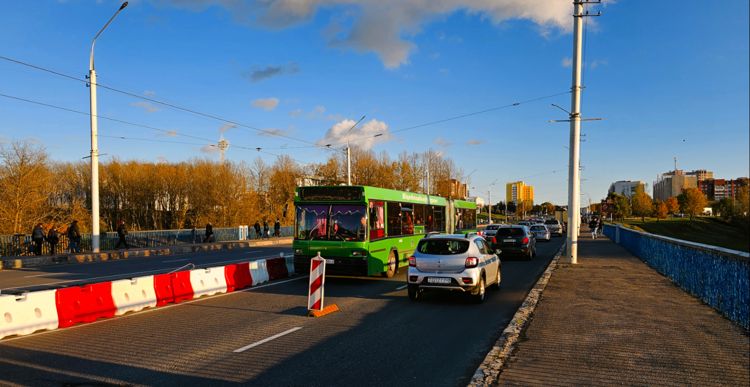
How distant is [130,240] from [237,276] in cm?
2347

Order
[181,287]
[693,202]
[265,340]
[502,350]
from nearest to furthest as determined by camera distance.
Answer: [502,350]
[265,340]
[181,287]
[693,202]

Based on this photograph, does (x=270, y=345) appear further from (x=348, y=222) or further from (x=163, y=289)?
(x=348, y=222)

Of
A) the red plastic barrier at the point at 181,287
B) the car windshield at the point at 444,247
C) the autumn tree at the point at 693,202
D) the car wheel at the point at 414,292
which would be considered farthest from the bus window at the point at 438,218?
the autumn tree at the point at 693,202

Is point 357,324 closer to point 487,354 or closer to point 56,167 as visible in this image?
point 487,354

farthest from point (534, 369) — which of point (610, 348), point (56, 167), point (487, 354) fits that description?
point (56, 167)

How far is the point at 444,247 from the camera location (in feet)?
38.8

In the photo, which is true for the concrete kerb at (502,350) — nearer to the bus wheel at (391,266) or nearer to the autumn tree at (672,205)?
the bus wheel at (391,266)

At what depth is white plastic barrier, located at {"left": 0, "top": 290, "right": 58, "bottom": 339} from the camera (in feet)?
27.3

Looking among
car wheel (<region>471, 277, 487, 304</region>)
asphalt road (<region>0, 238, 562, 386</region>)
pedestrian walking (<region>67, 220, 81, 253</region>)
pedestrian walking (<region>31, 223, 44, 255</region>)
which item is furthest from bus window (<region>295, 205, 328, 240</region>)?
pedestrian walking (<region>31, 223, 44, 255</region>)

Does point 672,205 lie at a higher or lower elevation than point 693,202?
lower

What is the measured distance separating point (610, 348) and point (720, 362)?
1.23 meters

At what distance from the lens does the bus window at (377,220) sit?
15245 mm

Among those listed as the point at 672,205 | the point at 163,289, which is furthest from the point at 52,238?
the point at 672,205

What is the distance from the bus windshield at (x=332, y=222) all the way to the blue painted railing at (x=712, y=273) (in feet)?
26.6
